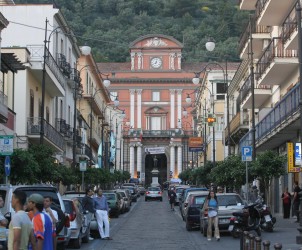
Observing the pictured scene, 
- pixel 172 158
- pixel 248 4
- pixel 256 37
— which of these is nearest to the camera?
pixel 256 37

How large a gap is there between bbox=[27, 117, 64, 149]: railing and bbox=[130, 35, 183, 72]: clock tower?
83694mm

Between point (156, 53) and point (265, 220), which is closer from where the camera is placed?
point (265, 220)

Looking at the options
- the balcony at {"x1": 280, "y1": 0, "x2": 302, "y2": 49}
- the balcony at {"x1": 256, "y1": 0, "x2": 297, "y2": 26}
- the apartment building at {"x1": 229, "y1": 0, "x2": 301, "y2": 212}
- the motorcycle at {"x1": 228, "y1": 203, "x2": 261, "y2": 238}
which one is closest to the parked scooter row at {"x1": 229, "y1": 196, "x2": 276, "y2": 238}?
the motorcycle at {"x1": 228, "y1": 203, "x2": 261, "y2": 238}

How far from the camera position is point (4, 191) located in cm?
1825

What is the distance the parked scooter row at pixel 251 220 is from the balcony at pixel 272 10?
474 inches

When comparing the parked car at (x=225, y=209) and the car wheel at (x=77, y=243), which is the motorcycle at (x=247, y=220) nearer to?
the parked car at (x=225, y=209)

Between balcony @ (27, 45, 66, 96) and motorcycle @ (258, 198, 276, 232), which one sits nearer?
motorcycle @ (258, 198, 276, 232)

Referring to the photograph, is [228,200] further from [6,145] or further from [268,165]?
[6,145]

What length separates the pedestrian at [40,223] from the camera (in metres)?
11.6

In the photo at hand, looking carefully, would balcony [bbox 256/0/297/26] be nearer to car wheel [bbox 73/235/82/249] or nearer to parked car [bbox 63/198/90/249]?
parked car [bbox 63/198/90/249]

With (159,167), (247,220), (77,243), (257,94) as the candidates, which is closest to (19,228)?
(77,243)

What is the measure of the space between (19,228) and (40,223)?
1515mm

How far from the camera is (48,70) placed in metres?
43.6

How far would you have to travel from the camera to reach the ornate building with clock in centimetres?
13550
